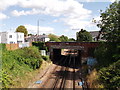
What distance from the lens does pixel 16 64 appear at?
23.7 metres

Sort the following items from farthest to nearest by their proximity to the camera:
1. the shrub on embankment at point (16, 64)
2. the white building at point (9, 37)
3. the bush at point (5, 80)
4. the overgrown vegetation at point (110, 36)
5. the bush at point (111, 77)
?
the white building at point (9, 37)
the overgrown vegetation at point (110, 36)
the shrub on embankment at point (16, 64)
the bush at point (5, 80)
the bush at point (111, 77)

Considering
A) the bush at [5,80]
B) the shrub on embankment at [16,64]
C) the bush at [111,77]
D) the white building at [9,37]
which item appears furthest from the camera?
the white building at [9,37]

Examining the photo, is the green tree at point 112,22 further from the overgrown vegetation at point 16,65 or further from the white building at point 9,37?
the white building at point 9,37

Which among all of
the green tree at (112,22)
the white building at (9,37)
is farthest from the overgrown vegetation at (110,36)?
the white building at (9,37)

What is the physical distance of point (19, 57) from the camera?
2620 cm

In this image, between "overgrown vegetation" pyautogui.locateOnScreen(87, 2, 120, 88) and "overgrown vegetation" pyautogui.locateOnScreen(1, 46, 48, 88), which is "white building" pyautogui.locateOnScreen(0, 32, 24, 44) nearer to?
"overgrown vegetation" pyautogui.locateOnScreen(1, 46, 48, 88)


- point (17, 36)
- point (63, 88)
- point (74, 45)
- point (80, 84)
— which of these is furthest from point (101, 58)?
point (17, 36)

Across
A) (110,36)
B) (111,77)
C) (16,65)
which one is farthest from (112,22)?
(16,65)

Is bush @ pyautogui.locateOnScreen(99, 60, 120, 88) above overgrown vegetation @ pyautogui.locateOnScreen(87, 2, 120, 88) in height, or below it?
below

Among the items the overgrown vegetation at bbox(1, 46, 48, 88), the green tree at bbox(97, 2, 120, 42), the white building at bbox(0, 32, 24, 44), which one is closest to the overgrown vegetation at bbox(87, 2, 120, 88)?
the green tree at bbox(97, 2, 120, 42)

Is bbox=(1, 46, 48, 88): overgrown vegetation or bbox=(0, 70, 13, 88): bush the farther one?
bbox=(1, 46, 48, 88): overgrown vegetation

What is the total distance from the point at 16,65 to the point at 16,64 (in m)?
0.50

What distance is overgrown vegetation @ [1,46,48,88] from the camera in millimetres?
18500

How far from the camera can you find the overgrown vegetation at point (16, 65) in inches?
728
